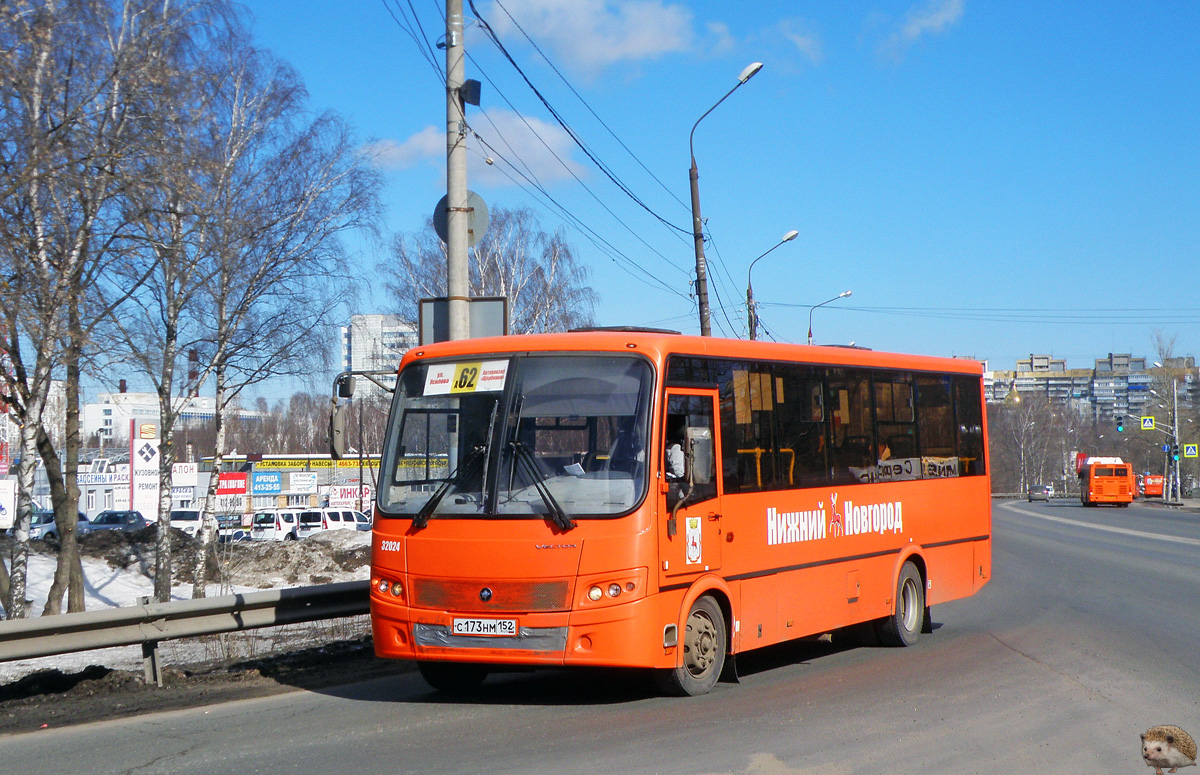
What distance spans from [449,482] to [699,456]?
75.4 inches

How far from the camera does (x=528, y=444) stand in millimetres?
8414

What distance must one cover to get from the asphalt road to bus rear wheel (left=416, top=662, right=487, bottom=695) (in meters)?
0.22

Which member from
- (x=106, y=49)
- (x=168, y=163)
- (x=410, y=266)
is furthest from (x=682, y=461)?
A: (x=410, y=266)

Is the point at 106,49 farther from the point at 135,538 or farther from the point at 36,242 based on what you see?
the point at 135,538

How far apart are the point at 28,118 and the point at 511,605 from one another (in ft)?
24.6

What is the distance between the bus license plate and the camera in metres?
8.10

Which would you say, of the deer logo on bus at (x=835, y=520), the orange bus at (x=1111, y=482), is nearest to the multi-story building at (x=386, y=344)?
the deer logo on bus at (x=835, y=520)

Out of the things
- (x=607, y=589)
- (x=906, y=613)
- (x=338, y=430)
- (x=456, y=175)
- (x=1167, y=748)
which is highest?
(x=456, y=175)

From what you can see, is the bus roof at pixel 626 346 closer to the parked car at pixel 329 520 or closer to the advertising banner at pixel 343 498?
the parked car at pixel 329 520

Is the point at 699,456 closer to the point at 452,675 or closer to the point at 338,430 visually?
the point at 452,675

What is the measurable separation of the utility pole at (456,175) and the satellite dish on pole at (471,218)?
0.38 ft

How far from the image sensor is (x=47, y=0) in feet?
36.7

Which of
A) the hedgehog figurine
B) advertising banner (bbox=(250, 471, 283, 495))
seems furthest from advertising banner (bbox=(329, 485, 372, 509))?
the hedgehog figurine

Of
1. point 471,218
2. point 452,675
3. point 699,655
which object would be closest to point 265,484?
point 471,218
